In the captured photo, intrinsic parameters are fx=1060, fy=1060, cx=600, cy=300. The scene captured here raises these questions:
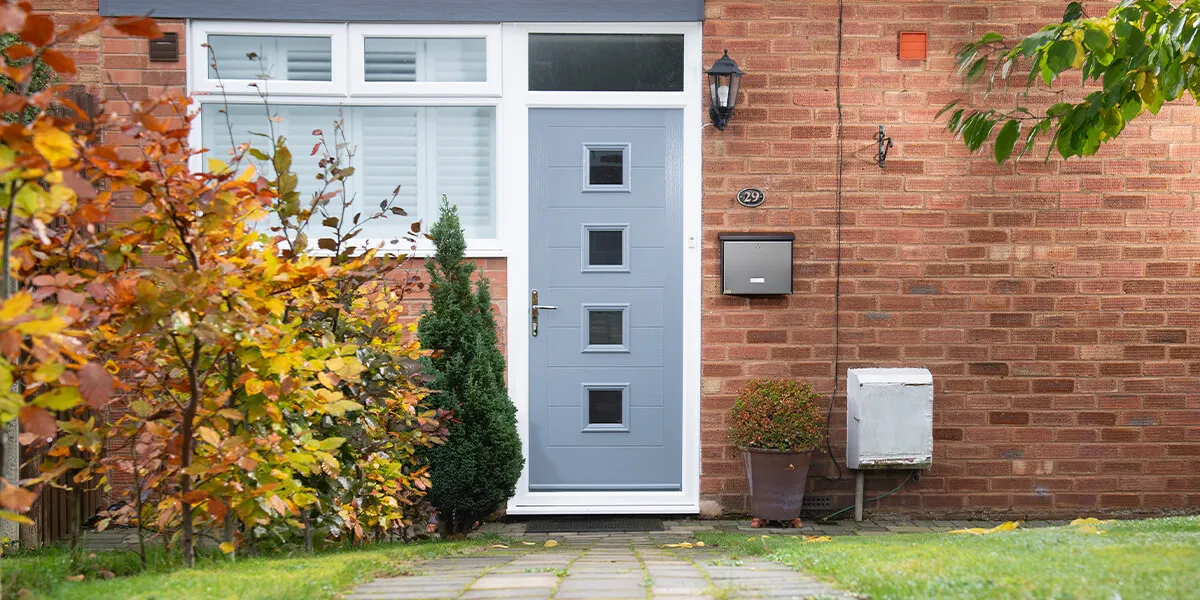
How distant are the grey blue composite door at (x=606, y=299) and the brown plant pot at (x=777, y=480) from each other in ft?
1.92

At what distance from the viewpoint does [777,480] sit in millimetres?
5531

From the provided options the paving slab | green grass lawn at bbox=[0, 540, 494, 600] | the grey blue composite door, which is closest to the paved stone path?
the paving slab

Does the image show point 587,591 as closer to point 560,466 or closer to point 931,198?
point 560,466

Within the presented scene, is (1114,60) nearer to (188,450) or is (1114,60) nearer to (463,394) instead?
(463,394)

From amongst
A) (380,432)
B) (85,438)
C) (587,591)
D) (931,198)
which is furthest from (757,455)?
(85,438)

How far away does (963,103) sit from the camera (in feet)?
19.4

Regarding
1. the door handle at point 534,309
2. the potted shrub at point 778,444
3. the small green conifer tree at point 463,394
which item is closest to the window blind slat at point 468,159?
the door handle at point 534,309

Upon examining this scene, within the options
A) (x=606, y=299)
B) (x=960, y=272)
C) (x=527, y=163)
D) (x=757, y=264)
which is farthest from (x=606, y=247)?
(x=960, y=272)

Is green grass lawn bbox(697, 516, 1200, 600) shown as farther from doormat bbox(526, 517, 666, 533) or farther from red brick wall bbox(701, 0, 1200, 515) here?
red brick wall bbox(701, 0, 1200, 515)

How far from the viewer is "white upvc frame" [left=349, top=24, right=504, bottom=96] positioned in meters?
5.87

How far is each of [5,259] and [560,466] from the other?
3931 millimetres

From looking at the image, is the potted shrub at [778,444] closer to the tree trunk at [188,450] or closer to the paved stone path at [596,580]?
the paved stone path at [596,580]

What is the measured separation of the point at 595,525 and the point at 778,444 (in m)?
1.10

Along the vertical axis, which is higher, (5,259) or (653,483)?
(5,259)
